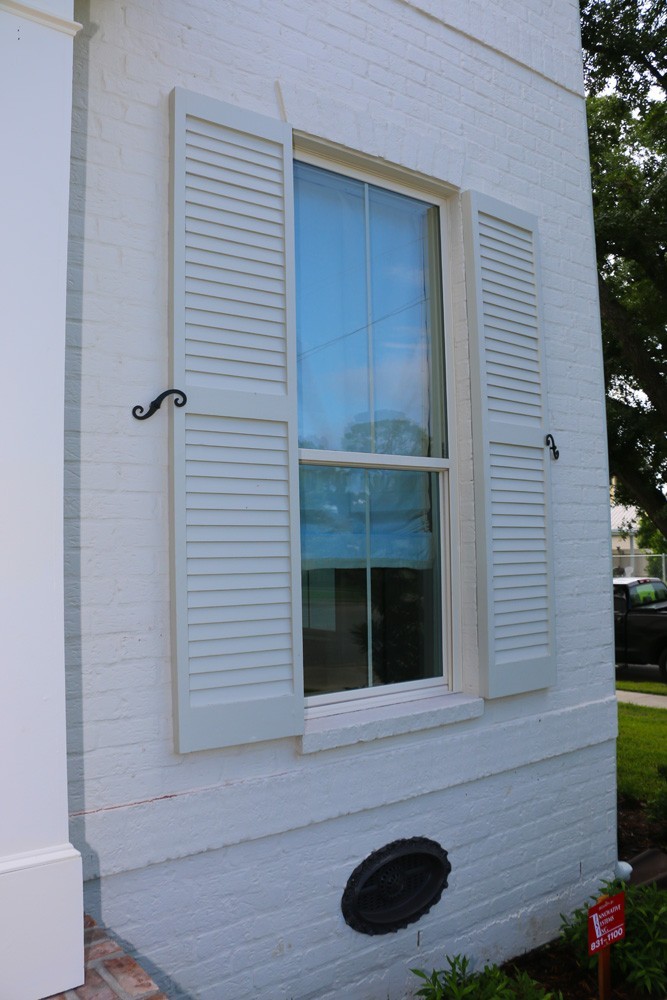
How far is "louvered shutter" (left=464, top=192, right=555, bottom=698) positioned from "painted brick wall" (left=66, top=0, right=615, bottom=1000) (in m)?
0.08

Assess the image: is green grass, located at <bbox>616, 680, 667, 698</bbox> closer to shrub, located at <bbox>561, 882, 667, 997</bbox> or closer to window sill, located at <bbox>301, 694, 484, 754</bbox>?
shrub, located at <bbox>561, 882, 667, 997</bbox>

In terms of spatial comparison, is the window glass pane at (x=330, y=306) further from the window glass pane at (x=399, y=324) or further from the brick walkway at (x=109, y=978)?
the brick walkway at (x=109, y=978)

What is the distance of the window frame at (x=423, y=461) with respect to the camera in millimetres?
3246

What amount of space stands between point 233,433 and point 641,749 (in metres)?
5.94

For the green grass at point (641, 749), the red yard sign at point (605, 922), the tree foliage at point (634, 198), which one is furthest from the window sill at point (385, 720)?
the tree foliage at point (634, 198)

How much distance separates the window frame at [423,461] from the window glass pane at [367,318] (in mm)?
32

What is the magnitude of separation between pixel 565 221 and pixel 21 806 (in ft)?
12.3

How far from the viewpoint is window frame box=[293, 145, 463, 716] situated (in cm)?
325

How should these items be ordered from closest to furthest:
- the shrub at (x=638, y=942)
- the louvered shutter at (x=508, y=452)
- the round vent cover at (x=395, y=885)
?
the round vent cover at (x=395, y=885), the shrub at (x=638, y=942), the louvered shutter at (x=508, y=452)

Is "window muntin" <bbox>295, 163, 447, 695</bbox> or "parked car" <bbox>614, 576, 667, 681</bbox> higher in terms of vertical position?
"window muntin" <bbox>295, 163, 447, 695</bbox>

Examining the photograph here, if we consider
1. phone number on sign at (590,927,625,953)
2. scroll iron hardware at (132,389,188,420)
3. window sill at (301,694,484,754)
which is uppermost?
scroll iron hardware at (132,389,188,420)

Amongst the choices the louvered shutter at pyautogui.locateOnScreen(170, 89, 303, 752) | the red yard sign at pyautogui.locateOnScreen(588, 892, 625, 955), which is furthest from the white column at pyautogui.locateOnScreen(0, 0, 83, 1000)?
the red yard sign at pyautogui.locateOnScreen(588, 892, 625, 955)

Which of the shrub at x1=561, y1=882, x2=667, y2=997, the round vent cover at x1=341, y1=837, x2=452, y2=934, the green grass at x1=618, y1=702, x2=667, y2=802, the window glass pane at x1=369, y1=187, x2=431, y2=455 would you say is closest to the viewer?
the round vent cover at x1=341, y1=837, x2=452, y2=934

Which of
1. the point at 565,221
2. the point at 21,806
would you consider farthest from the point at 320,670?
the point at 565,221
